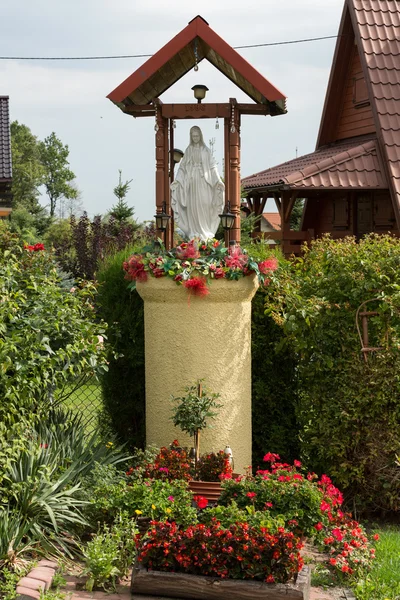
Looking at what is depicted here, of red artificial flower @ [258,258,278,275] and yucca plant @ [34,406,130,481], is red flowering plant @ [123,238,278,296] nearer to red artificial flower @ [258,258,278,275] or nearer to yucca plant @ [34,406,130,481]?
red artificial flower @ [258,258,278,275]

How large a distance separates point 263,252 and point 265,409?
4.61 ft

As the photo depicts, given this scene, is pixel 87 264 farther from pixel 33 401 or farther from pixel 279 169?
pixel 33 401

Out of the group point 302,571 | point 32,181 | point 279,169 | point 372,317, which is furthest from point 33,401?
point 32,181

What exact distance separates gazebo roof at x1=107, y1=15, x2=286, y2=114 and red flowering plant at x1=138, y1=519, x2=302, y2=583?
3.75 meters

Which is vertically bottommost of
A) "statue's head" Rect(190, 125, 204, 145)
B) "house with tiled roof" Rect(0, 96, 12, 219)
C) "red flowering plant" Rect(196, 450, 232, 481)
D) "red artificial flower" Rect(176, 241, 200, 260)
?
"red flowering plant" Rect(196, 450, 232, 481)

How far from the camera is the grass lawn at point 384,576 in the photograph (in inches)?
210

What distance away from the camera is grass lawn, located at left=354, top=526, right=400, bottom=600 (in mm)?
5332

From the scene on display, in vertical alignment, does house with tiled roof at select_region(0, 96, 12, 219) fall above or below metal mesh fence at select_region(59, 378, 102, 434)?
above

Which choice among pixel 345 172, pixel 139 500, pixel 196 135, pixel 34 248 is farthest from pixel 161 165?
pixel 345 172

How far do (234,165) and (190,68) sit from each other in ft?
3.35

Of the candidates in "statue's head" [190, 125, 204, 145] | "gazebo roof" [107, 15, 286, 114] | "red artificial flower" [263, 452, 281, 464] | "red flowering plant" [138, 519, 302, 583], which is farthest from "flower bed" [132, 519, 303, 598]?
"gazebo roof" [107, 15, 286, 114]

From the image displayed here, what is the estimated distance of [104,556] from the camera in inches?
210

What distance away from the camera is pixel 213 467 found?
6.78 metres

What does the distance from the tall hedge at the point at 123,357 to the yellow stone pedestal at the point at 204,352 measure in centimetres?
72
